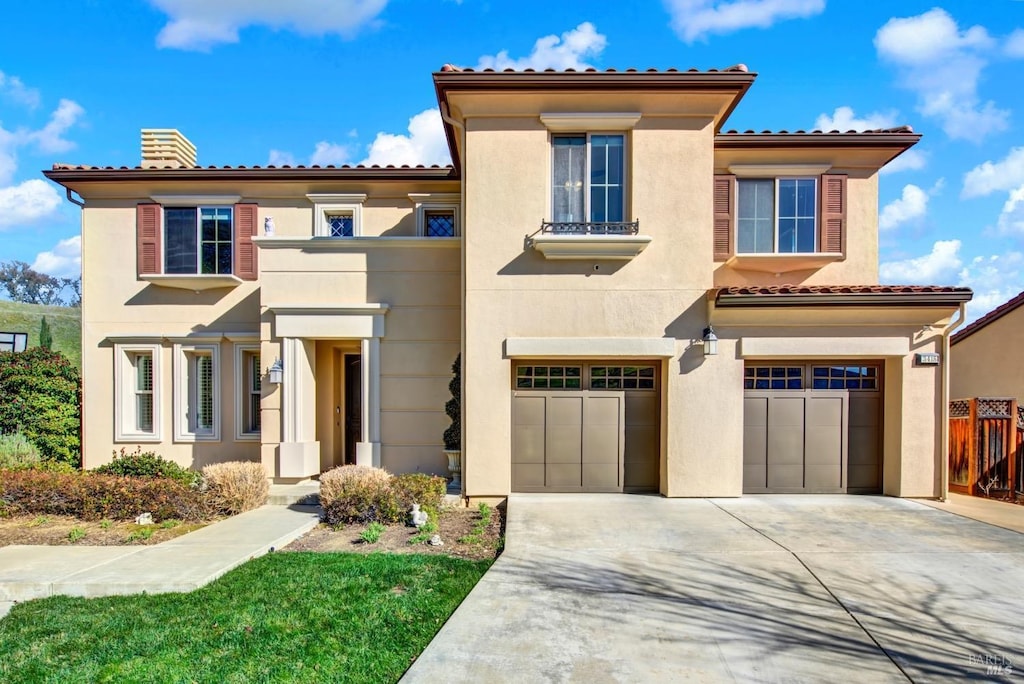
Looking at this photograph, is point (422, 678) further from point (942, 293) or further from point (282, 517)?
point (942, 293)

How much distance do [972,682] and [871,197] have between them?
30.4 feet

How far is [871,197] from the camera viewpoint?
10.3 meters

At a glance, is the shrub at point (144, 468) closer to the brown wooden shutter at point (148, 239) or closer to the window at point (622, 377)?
the brown wooden shutter at point (148, 239)

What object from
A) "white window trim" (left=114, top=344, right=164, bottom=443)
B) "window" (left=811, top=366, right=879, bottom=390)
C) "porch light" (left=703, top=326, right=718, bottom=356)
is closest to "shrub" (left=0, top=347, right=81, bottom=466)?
"white window trim" (left=114, top=344, right=164, bottom=443)

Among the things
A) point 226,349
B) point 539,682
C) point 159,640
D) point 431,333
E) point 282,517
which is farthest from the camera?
point 226,349

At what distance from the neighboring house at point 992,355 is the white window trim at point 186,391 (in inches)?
662

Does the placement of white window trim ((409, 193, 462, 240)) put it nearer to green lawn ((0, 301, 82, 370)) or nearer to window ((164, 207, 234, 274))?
window ((164, 207, 234, 274))

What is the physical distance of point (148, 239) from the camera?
11000 mm

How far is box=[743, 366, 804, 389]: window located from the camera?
896 centimetres

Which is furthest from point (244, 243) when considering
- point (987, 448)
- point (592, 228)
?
point (987, 448)

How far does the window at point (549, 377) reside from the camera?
29.2 ft

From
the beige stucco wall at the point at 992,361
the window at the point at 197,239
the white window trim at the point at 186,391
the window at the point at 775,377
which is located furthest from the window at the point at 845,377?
the window at the point at 197,239

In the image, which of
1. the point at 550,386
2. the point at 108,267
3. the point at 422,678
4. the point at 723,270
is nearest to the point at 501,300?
the point at 550,386

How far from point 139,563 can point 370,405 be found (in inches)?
167
